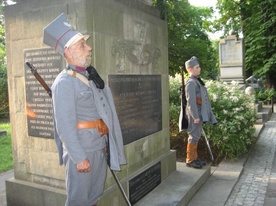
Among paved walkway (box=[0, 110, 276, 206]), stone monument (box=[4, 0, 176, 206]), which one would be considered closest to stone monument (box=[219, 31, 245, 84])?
paved walkway (box=[0, 110, 276, 206])

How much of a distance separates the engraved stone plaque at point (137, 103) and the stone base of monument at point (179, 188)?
834 mm

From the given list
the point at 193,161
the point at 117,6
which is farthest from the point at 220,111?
the point at 117,6

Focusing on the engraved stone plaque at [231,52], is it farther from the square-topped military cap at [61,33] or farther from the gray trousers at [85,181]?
the square-topped military cap at [61,33]

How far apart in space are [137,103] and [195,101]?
150 centimetres

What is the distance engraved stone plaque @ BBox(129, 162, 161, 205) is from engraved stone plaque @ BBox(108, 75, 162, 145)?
522 mm

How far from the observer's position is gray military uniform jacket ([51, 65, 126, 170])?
2.59 metres

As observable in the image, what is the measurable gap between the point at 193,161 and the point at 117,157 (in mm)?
2898

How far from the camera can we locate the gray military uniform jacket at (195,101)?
17.4 feet

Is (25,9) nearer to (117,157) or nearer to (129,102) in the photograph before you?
(129,102)

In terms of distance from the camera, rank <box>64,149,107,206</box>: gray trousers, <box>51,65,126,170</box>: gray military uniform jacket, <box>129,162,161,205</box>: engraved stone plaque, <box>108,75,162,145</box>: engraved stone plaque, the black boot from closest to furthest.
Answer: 1. <box>51,65,126,170</box>: gray military uniform jacket
2. <box>64,149,107,206</box>: gray trousers
3. <box>108,75,162,145</box>: engraved stone plaque
4. <box>129,162,161,205</box>: engraved stone plaque
5. the black boot

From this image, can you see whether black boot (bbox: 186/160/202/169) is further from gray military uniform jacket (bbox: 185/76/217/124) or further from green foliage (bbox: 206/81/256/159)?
green foliage (bbox: 206/81/256/159)

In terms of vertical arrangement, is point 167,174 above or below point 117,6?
below

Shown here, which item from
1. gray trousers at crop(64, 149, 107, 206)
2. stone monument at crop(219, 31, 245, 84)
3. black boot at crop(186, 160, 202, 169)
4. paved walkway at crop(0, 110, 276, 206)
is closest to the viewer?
gray trousers at crop(64, 149, 107, 206)

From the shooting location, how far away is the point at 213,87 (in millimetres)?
7820
